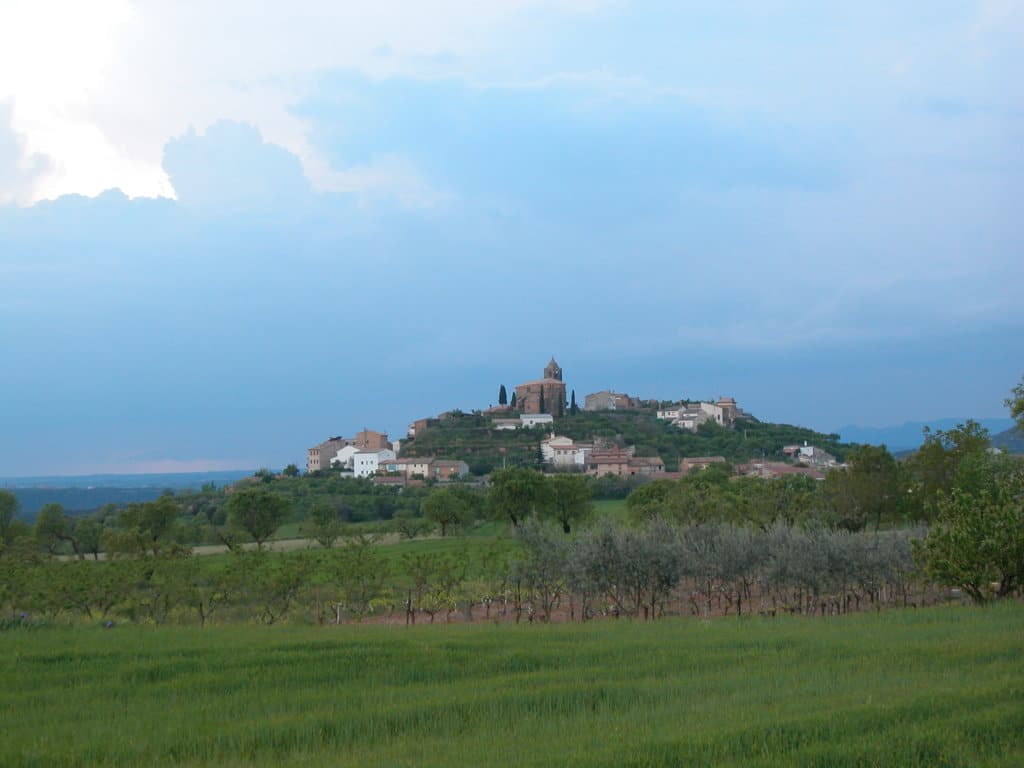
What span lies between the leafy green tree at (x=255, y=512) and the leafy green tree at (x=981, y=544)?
47.4 meters

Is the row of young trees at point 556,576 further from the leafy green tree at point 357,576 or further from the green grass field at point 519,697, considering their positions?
the green grass field at point 519,697

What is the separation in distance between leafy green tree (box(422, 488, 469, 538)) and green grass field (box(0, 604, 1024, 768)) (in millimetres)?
47032

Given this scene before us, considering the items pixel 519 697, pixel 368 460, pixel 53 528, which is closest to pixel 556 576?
pixel 519 697

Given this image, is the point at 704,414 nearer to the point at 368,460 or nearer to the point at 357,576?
the point at 368,460

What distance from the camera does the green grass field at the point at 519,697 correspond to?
6.78m

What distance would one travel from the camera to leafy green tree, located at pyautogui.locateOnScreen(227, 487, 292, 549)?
189 ft

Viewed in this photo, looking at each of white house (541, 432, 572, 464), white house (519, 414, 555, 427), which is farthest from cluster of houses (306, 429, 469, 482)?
white house (519, 414, 555, 427)

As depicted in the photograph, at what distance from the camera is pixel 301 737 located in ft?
24.9

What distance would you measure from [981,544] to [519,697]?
39.8ft

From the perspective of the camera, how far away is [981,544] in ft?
54.8

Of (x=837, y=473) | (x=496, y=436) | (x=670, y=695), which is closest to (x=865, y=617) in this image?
(x=670, y=695)

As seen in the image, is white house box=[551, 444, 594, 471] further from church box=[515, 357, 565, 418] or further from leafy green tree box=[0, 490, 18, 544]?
leafy green tree box=[0, 490, 18, 544]

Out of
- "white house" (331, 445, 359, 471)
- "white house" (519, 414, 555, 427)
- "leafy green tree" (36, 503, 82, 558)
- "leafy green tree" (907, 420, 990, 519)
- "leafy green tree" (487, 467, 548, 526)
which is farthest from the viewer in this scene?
"white house" (519, 414, 555, 427)

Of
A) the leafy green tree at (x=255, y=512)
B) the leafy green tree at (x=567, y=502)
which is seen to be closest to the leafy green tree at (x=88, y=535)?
the leafy green tree at (x=255, y=512)
